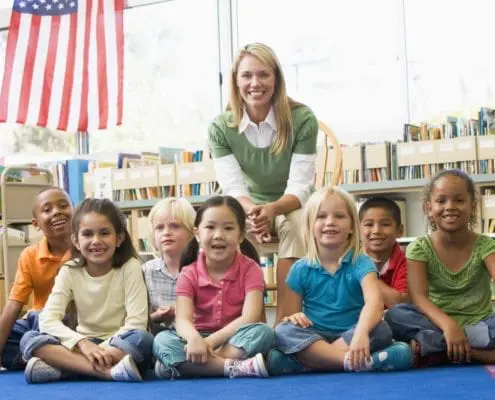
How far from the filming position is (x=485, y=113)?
16.0 feet

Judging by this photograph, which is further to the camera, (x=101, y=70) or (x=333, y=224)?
(x=101, y=70)

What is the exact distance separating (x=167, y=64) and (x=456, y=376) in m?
4.83

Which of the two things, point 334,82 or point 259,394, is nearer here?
point 259,394

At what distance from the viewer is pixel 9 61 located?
650 centimetres

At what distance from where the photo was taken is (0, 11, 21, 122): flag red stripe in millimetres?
6398

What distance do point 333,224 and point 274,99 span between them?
63cm

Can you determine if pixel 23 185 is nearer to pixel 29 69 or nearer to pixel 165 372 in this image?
pixel 29 69

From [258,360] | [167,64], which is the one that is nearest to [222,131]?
[258,360]

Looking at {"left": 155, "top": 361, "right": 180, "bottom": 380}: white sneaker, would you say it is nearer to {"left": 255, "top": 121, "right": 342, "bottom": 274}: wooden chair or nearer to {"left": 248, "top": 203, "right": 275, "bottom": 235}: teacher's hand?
{"left": 248, "top": 203, "right": 275, "bottom": 235}: teacher's hand

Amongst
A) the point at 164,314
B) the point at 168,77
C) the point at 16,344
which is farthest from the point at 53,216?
the point at 168,77

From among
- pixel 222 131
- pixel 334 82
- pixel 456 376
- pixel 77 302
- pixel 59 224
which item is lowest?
pixel 456 376

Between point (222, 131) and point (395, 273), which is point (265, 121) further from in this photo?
point (395, 273)

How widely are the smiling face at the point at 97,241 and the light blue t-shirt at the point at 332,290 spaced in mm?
559

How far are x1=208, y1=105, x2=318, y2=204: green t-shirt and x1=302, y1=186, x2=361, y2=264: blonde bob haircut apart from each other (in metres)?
0.36
